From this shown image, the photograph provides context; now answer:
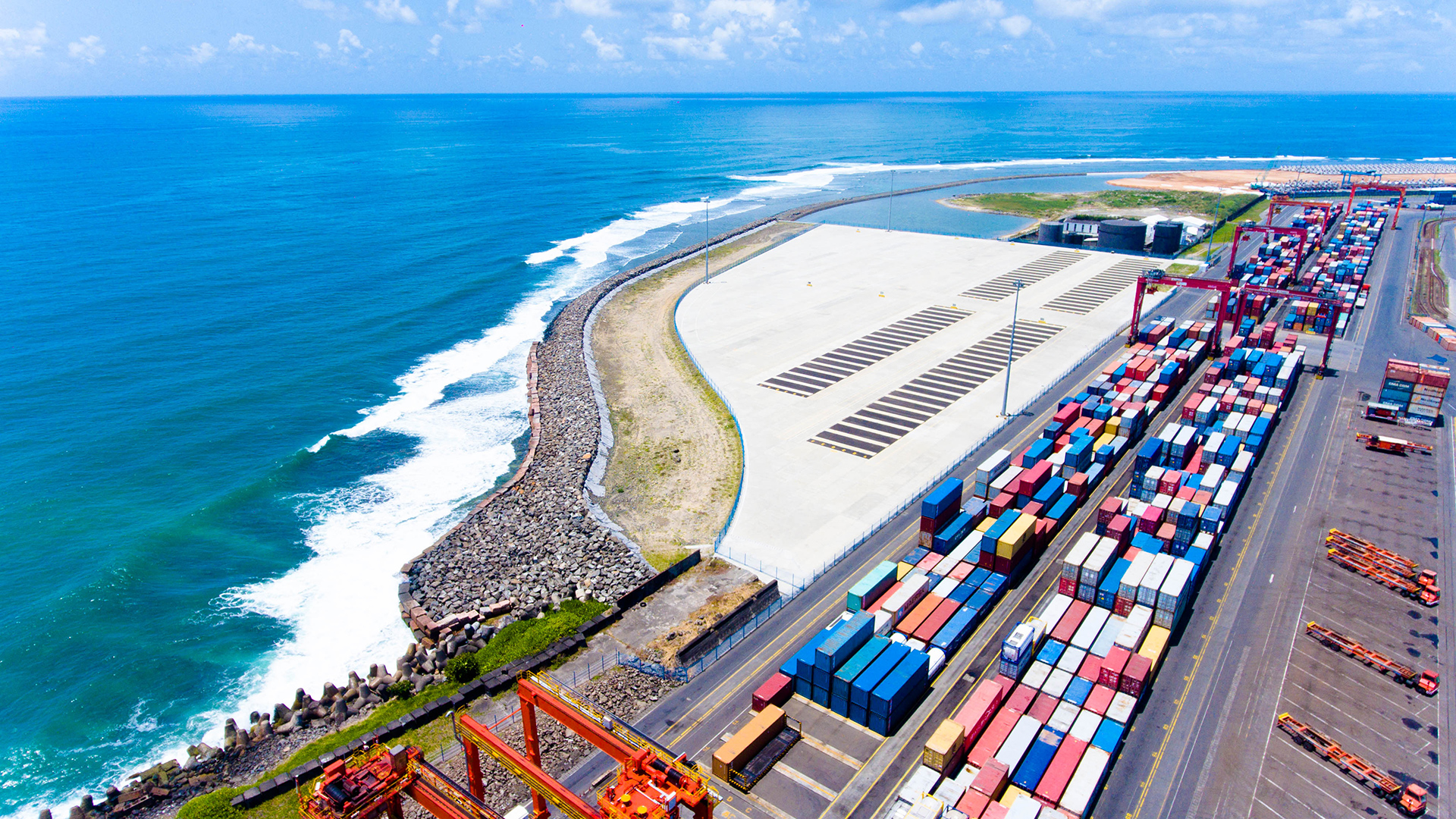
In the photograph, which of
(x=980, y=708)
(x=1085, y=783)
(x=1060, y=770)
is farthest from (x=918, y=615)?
(x=1085, y=783)

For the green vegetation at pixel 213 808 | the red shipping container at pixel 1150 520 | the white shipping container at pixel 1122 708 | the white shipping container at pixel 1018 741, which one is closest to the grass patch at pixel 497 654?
the green vegetation at pixel 213 808

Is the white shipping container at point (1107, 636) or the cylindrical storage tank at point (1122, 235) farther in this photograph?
the cylindrical storage tank at point (1122, 235)

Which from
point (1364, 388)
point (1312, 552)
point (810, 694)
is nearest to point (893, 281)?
point (1364, 388)

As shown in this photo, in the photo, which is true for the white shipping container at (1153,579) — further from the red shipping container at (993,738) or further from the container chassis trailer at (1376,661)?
the red shipping container at (993,738)

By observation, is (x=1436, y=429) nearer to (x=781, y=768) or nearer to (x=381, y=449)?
(x=781, y=768)

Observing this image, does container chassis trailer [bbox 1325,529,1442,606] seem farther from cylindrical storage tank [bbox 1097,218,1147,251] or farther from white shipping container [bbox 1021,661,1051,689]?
cylindrical storage tank [bbox 1097,218,1147,251]

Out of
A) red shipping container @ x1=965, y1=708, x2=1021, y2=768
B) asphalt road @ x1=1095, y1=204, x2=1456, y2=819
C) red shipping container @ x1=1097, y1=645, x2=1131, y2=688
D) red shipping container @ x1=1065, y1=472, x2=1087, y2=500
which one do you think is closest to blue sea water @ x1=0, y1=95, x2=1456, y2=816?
red shipping container @ x1=965, y1=708, x2=1021, y2=768

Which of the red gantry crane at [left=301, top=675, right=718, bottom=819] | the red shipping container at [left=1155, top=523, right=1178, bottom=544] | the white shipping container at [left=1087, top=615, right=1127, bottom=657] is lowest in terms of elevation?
the white shipping container at [left=1087, top=615, right=1127, bottom=657]
